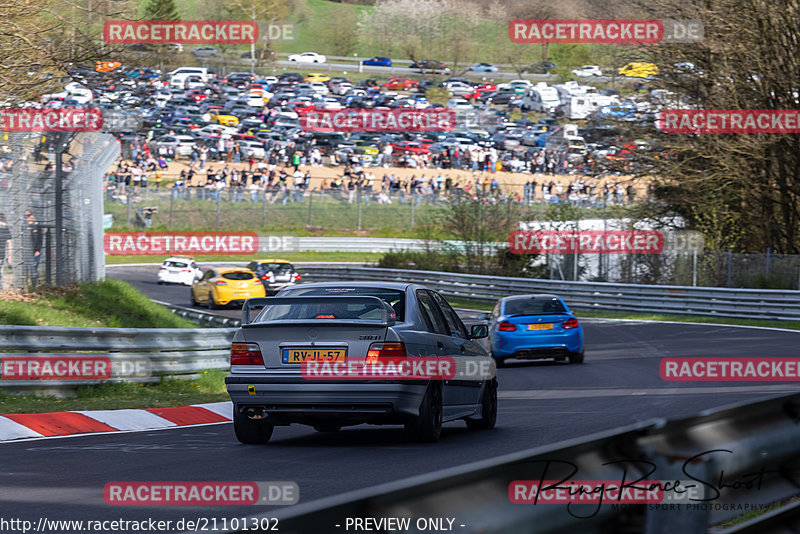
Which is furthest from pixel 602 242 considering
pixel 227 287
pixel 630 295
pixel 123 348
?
pixel 123 348

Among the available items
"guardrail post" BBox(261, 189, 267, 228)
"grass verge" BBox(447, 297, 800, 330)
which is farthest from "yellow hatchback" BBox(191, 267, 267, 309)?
"guardrail post" BBox(261, 189, 267, 228)

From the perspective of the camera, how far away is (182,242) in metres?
51.6

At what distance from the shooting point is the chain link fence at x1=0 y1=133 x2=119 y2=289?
1758 cm

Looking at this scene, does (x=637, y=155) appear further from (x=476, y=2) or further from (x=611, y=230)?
(x=476, y=2)

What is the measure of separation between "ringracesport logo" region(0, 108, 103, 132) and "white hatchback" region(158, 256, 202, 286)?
87.1 ft

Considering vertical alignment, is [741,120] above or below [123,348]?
above

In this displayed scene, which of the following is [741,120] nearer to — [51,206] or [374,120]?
[51,206]

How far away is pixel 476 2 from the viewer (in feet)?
529

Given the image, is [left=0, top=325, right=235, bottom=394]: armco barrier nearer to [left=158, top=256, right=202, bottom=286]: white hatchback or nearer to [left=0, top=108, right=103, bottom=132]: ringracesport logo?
[left=0, top=108, right=103, bottom=132]: ringracesport logo

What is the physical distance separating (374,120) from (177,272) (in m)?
29.9

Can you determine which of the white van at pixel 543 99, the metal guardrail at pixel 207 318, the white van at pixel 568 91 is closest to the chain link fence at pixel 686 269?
the metal guardrail at pixel 207 318

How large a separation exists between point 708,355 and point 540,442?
40.7 ft

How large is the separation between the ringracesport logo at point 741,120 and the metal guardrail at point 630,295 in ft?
15.7

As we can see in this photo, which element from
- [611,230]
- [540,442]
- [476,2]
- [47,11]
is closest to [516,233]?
[611,230]
